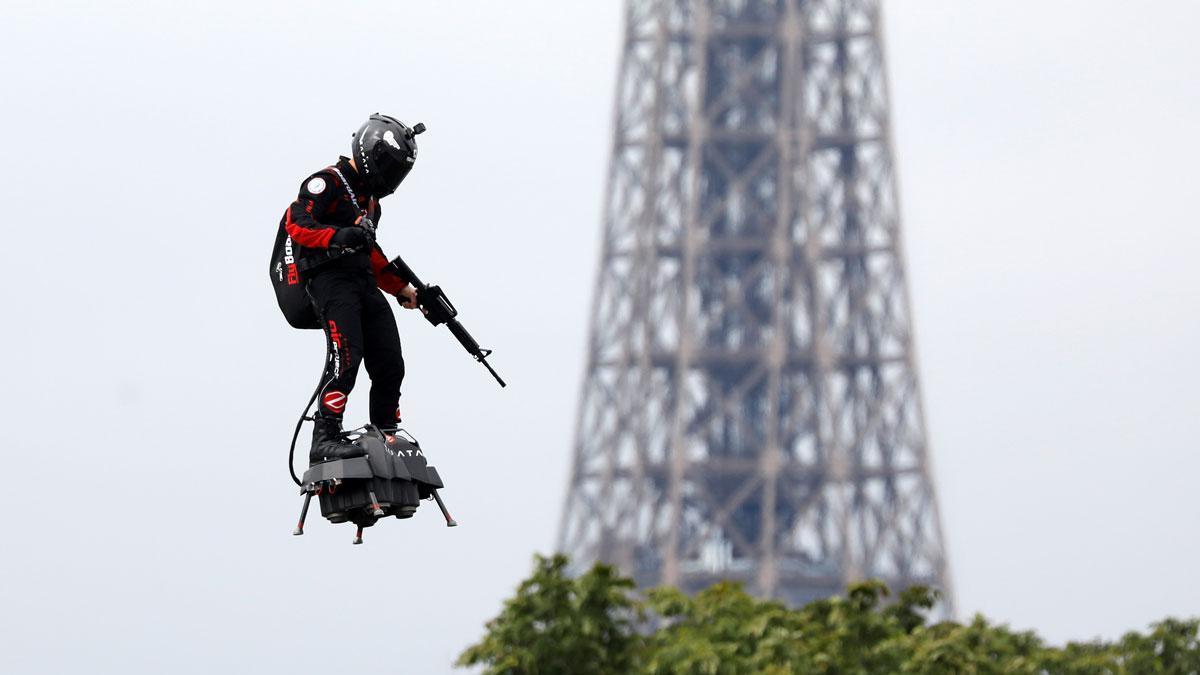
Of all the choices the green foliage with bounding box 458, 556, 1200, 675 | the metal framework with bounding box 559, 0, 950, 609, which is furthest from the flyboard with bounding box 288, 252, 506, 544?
the metal framework with bounding box 559, 0, 950, 609

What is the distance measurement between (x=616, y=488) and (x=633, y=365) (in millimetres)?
5972

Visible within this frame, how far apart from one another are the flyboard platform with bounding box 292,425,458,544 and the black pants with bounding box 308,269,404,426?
419 mm

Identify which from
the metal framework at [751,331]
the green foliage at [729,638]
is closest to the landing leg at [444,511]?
the green foliage at [729,638]

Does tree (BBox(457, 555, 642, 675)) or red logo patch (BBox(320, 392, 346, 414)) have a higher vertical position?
tree (BBox(457, 555, 642, 675))

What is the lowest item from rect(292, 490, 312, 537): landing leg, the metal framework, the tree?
rect(292, 490, 312, 537): landing leg

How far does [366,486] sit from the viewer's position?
65.7ft

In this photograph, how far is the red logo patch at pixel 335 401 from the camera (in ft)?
67.0

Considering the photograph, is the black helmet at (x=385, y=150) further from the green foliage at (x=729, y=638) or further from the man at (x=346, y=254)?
the green foliage at (x=729, y=638)

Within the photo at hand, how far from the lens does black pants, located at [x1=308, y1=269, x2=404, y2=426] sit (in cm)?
2027

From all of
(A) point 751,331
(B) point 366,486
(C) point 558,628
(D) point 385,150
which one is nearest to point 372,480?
(B) point 366,486

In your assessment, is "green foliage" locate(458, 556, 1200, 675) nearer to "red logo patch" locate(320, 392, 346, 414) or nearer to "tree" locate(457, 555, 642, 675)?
"tree" locate(457, 555, 642, 675)

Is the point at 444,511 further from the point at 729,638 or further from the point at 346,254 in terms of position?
the point at 729,638

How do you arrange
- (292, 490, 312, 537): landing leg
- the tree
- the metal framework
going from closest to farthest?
1. (292, 490, 312, 537): landing leg
2. the tree
3. the metal framework

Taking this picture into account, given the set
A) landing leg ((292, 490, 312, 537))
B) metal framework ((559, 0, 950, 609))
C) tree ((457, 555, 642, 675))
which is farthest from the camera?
metal framework ((559, 0, 950, 609))
